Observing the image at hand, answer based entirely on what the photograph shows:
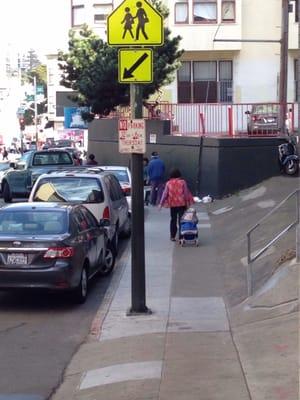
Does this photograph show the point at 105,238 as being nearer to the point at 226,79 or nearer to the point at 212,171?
the point at 212,171

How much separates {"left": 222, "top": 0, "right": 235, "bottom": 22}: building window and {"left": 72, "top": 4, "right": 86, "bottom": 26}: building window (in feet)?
26.8

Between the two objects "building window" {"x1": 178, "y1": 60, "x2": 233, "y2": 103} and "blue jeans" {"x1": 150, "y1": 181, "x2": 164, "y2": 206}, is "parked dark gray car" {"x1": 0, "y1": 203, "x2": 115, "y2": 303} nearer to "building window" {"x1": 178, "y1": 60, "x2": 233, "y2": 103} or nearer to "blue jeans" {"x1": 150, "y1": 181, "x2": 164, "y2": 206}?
"blue jeans" {"x1": 150, "y1": 181, "x2": 164, "y2": 206}

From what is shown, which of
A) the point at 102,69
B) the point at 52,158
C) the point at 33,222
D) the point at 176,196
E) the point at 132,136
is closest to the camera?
the point at 132,136

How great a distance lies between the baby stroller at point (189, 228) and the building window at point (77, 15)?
28.3 metres

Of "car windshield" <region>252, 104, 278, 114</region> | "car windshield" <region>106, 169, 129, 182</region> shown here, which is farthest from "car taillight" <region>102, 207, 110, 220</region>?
"car windshield" <region>252, 104, 278, 114</region>

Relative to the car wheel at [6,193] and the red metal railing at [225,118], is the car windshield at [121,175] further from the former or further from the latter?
the car wheel at [6,193]

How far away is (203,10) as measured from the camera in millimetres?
39312

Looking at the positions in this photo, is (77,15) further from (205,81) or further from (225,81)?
(225,81)

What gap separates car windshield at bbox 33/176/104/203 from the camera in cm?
1664

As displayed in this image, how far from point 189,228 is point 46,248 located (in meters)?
6.29

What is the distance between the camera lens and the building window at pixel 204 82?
134ft

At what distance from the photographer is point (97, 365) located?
8.48m

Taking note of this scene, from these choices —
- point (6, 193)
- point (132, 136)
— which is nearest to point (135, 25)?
point (132, 136)

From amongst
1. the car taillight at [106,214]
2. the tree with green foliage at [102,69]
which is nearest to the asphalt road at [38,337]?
the car taillight at [106,214]
